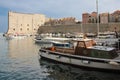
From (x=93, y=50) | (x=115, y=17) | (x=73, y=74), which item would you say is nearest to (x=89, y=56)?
(x=93, y=50)

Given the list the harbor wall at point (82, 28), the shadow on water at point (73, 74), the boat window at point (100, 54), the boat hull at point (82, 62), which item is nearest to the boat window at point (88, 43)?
the boat window at point (100, 54)

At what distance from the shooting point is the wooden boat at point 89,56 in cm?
1689

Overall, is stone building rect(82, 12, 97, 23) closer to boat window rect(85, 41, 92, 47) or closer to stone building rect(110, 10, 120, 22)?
stone building rect(110, 10, 120, 22)

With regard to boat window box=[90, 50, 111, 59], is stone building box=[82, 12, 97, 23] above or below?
above

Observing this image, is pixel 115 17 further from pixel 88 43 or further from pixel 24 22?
pixel 88 43

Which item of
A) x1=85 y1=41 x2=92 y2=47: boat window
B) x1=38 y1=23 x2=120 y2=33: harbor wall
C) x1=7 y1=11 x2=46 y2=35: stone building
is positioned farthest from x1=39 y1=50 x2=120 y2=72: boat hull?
x1=7 y1=11 x2=46 y2=35: stone building

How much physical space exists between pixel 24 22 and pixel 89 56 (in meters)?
114

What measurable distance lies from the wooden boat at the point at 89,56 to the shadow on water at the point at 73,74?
1.46 ft

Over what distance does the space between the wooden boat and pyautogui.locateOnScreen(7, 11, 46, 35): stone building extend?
103 m

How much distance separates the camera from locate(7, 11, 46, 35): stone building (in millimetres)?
123250

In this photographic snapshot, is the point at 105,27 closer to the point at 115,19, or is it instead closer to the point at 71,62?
the point at 115,19

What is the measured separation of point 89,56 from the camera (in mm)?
18172

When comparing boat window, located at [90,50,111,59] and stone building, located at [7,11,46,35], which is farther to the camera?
stone building, located at [7,11,46,35]

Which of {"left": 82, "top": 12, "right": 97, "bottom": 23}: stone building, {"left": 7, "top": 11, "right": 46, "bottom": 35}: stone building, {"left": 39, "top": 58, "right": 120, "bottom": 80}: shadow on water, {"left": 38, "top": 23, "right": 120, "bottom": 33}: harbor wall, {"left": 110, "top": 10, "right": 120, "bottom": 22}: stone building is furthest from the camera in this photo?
{"left": 7, "top": 11, "right": 46, "bottom": 35}: stone building
